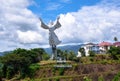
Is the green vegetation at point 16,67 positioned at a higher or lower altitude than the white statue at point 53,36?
lower

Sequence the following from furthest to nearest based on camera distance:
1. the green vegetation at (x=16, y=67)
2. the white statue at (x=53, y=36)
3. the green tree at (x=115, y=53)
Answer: the green tree at (x=115, y=53) < the white statue at (x=53, y=36) < the green vegetation at (x=16, y=67)

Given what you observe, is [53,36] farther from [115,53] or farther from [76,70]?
[115,53]

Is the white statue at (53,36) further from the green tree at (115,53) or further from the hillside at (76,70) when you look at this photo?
the green tree at (115,53)

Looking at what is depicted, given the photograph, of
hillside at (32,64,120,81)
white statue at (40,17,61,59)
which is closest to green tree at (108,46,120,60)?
hillside at (32,64,120,81)

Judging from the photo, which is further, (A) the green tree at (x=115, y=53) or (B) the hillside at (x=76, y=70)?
(A) the green tree at (x=115, y=53)

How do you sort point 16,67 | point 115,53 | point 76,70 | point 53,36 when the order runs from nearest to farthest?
point 76,70 < point 16,67 < point 53,36 < point 115,53

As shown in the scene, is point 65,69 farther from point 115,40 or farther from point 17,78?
point 115,40

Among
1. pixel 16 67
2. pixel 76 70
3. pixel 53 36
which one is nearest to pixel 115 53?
pixel 53 36

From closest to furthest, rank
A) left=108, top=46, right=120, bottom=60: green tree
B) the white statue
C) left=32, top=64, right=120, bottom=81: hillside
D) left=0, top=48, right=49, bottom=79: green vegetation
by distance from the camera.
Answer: left=32, top=64, right=120, bottom=81: hillside, left=0, top=48, right=49, bottom=79: green vegetation, the white statue, left=108, top=46, right=120, bottom=60: green tree

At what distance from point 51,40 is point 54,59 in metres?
4.13

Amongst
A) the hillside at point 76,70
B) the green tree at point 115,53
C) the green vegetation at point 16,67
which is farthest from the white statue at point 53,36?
the green tree at point 115,53

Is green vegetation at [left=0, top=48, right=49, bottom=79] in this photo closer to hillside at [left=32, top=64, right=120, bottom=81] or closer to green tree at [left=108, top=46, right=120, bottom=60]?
hillside at [left=32, top=64, right=120, bottom=81]

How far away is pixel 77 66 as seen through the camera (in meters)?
61.4

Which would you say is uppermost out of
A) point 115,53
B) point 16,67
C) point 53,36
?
point 53,36
